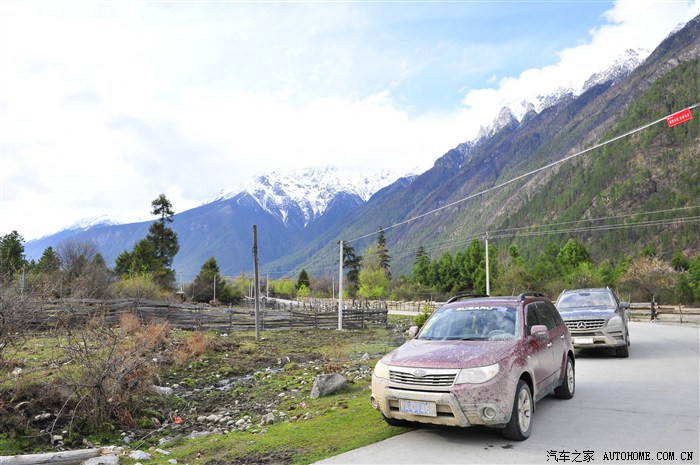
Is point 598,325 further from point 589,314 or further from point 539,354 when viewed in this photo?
point 539,354

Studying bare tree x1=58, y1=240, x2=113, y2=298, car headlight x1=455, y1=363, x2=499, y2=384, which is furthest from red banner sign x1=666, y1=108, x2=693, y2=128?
bare tree x1=58, y1=240, x2=113, y2=298

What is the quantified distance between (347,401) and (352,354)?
1158 cm

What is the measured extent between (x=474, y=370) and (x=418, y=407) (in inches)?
31.4

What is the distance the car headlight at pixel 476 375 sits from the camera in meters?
5.62

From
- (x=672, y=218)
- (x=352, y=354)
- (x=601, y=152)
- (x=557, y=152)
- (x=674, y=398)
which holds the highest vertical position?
(x=557, y=152)

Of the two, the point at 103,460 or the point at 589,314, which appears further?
the point at 589,314

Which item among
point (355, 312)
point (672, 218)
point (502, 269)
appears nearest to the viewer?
point (355, 312)

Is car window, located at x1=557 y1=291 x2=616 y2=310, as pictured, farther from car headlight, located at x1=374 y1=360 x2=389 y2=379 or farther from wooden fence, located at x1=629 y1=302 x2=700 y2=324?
wooden fence, located at x1=629 y1=302 x2=700 y2=324

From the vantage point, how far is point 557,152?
196375 mm

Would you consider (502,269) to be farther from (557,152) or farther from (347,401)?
(557,152)

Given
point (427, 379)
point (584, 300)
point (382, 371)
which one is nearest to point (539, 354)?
point (427, 379)

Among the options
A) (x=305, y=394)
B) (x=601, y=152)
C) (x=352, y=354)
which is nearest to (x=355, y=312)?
(x=352, y=354)

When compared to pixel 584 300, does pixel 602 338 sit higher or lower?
lower

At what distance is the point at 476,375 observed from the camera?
566 centimetres
